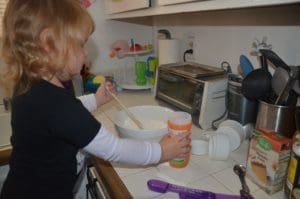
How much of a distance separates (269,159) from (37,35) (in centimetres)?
65

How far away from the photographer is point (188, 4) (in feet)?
2.68

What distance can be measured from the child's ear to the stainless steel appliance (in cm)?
54

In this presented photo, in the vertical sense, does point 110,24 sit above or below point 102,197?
above

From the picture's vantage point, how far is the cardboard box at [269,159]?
1.94 feet

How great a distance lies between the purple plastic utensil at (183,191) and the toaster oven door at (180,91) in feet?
1.24

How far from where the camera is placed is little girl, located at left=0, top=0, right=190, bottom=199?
2.10ft

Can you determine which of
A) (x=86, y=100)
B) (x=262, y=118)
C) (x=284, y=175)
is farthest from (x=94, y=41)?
(x=284, y=175)

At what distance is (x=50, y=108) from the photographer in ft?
2.07

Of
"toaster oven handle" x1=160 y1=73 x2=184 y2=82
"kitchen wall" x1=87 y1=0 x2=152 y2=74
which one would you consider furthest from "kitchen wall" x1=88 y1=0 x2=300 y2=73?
"toaster oven handle" x1=160 y1=73 x2=184 y2=82

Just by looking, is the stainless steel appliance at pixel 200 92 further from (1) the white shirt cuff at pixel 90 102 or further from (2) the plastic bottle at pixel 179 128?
(1) the white shirt cuff at pixel 90 102

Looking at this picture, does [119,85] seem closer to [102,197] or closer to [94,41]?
[94,41]

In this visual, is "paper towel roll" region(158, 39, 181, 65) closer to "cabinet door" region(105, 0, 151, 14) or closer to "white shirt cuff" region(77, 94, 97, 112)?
"cabinet door" region(105, 0, 151, 14)

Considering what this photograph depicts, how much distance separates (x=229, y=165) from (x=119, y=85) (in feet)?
3.04

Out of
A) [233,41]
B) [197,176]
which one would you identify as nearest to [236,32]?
[233,41]
